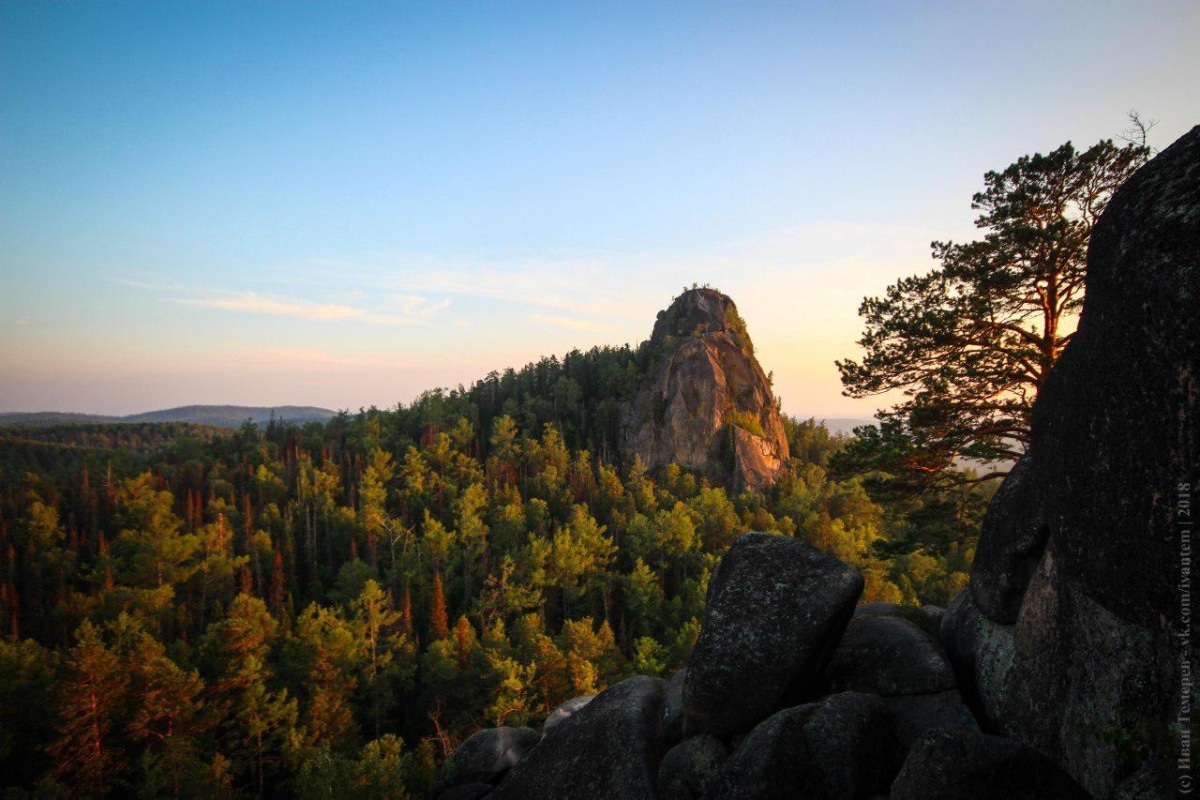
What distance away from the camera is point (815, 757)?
8734 millimetres

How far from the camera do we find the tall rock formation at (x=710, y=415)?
10250 cm

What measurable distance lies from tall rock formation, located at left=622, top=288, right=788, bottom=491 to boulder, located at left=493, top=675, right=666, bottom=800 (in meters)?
87.5

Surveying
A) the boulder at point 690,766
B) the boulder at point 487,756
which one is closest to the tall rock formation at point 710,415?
the boulder at point 487,756

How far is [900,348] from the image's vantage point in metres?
14.3

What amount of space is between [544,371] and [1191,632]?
434ft

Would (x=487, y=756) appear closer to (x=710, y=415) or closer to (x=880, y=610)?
(x=880, y=610)

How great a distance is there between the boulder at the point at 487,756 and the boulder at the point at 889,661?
9322mm

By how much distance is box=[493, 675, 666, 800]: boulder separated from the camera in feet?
36.2

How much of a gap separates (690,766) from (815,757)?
8.80 ft

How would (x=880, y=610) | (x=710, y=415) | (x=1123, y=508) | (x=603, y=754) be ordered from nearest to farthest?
(x=1123, y=508), (x=603, y=754), (x=880, y=610), (x=710, y=415)

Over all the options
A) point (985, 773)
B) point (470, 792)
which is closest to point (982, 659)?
point (985, 773)

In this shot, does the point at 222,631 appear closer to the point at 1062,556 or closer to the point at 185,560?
the point at 185,560

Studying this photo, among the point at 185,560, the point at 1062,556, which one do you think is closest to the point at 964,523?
the point at 1062,556

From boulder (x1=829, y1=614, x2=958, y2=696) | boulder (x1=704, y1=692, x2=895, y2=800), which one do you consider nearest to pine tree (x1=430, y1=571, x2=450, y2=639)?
boulder (x1=829, y1=614, x2=958, y2=696)
